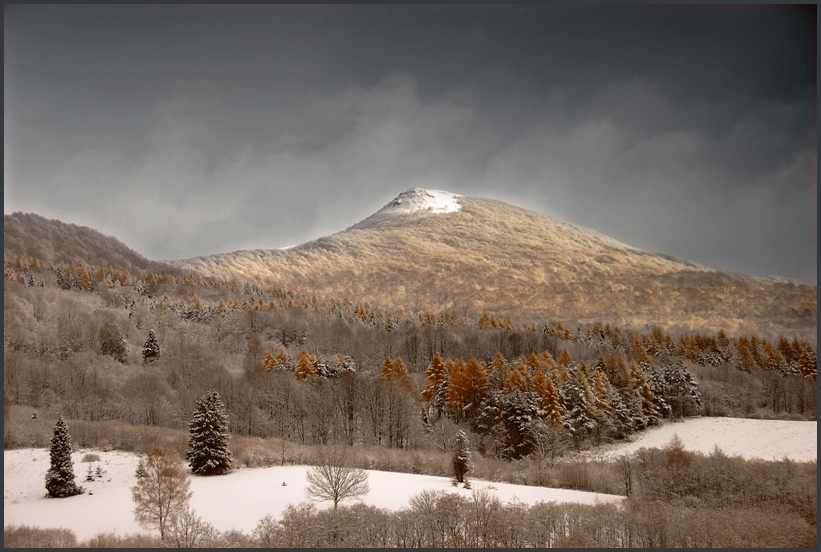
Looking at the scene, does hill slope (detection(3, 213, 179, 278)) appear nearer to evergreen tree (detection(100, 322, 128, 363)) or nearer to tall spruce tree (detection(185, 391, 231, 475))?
evergreen tree (detection(100, 322, 128, 363))

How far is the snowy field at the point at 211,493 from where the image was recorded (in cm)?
1575

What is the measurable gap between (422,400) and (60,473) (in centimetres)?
2833

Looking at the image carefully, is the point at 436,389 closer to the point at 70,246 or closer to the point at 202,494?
the point at 202,494

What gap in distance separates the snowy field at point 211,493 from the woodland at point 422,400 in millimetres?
1714

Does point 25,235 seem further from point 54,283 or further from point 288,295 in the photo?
point 288,295

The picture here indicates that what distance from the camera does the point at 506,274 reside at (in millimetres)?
115000

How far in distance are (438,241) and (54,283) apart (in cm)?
9944

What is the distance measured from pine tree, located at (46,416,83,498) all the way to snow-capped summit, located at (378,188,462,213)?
16397 cm

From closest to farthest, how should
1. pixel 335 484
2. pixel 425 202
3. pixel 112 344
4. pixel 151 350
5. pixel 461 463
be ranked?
pixel 335 484 → pixel 461 463 → pixel 151 350 → pixel 112 344 → pixel 425 202

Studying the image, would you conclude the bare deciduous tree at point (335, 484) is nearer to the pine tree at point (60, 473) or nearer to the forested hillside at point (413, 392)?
the forested hillside at point (413, 392)

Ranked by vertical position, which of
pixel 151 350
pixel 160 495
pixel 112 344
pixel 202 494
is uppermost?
pixel 112 344

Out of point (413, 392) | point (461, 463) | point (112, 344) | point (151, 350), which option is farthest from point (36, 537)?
point (112, 344)

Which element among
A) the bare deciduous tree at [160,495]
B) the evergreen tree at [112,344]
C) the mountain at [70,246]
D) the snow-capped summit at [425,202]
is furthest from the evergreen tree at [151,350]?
the snow-capped summit at [425,202]

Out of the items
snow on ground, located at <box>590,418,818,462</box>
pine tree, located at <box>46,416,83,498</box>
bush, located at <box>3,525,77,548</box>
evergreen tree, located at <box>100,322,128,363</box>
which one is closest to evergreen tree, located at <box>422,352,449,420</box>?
snow on ground, located at <box>590,418,818,462</box>
